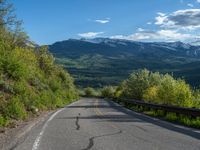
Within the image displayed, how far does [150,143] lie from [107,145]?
1382 millimetres

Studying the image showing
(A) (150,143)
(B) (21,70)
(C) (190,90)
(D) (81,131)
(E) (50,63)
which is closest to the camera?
(A) (150,143)

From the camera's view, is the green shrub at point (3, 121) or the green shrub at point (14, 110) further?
the green shrub at point (14, 110)

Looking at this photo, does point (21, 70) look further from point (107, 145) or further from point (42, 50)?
point (42, 50)

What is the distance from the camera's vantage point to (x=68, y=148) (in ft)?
36.6

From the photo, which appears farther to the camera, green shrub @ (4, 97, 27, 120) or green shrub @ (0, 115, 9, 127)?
green shrub @ (4, 97, 27, 120)

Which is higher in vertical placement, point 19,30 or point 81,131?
point 19,30

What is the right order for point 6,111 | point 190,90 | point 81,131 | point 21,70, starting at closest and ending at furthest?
point 81,131, point 6,111, point 21,70, point 190,90

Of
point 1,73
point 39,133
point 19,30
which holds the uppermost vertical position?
point 19,30

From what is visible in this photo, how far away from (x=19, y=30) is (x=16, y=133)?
22942 mm

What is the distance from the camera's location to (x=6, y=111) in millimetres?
19359

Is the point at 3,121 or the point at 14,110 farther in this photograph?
the point at 14,110

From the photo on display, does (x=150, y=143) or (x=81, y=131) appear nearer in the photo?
(x=150, y=143)

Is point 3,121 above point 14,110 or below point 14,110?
below

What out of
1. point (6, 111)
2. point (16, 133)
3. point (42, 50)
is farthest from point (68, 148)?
point (42, 50)
